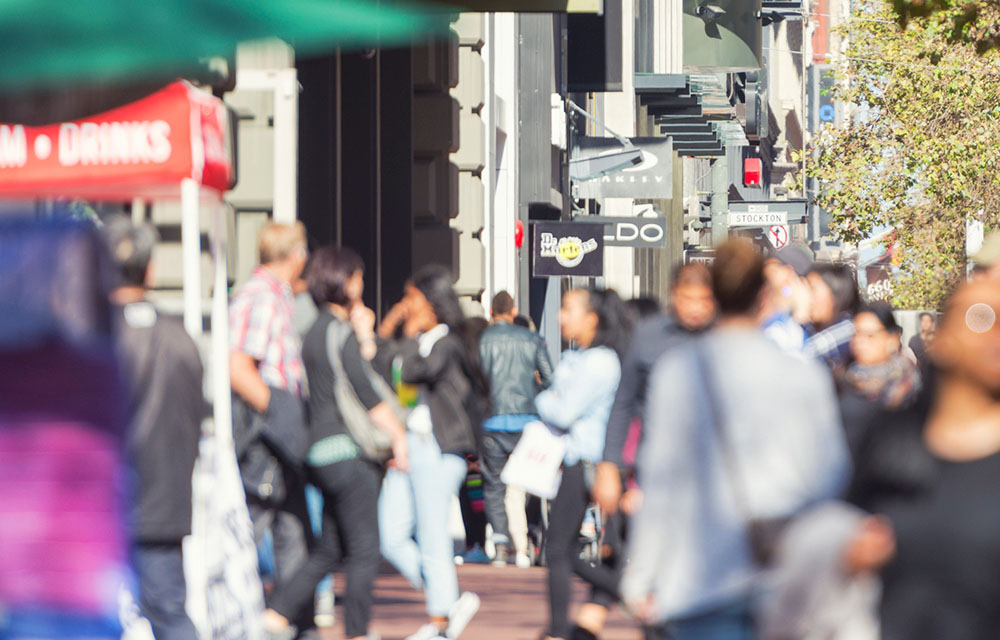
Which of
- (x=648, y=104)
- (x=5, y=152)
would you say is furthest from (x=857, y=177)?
(x=5, y=152)

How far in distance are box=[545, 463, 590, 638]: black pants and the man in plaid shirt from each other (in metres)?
1.13

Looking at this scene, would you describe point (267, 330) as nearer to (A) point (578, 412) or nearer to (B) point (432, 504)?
(B) point (432, 504)

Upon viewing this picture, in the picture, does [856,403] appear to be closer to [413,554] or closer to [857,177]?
[413,554]

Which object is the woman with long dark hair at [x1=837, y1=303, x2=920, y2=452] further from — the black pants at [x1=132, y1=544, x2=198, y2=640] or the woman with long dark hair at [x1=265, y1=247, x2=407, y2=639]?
the black pants at [x1=132, y1=544, x2=198, y2=640]

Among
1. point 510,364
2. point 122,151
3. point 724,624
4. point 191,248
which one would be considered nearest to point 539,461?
point 191,248

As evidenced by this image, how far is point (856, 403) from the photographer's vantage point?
6746mm

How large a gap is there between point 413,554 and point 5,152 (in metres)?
3.27

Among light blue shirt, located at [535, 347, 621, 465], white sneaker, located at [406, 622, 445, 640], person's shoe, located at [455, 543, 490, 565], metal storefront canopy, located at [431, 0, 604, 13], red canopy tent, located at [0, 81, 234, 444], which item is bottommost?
person's shoe, located at [455, 543, 490, 565]

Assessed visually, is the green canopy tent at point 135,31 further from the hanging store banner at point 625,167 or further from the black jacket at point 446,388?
the hanging store banner at point 625,167

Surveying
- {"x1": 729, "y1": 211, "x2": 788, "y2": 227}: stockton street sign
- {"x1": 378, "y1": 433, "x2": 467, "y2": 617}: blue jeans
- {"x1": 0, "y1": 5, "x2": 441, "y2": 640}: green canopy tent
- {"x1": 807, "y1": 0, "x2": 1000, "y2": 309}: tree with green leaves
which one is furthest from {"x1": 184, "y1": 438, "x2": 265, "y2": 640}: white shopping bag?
{"x1": 729, "y1": 211, "x2": 788, "y2": 227}: stockton street sign

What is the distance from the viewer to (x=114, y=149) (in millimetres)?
6598

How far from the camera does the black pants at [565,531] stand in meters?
8.34

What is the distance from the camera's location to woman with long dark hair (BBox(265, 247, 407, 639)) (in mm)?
7781

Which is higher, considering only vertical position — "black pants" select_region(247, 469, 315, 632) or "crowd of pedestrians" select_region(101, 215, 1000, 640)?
"crowd of pedestrians" select_region(101, 215, 1000, 640)
